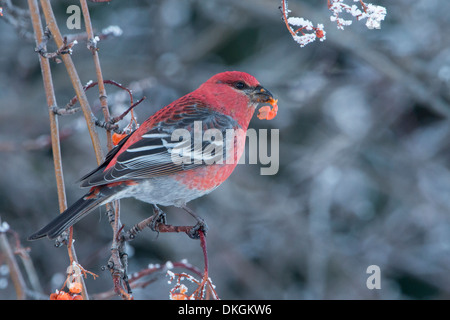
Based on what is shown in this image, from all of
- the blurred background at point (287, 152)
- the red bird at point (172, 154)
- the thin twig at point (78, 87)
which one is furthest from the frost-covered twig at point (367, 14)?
the blurred background at point (287, 152)

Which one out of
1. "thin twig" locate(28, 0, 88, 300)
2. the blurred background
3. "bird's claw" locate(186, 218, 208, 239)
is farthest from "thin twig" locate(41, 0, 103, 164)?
the blurred background

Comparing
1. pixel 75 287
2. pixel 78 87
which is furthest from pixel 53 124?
pixel 75 287

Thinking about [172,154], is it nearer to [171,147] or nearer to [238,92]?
[171,147]

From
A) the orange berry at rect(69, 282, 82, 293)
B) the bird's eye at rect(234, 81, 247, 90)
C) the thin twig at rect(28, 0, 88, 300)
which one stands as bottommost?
the orange berry at rect(69, 282, 82, 293)

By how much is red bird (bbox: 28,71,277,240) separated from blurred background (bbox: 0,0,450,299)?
1.58m

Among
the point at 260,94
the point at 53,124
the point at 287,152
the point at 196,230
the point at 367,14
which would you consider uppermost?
the point at 287,152

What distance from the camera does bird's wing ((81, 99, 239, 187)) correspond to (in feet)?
7.72

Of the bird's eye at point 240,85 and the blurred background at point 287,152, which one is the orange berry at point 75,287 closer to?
the bird's eye at point 240,85

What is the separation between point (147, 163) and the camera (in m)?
2.47

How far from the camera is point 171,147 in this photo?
2.57 m

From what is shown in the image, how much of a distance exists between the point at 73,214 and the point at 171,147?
0.68 metres

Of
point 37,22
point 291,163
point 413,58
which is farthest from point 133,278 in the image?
point 413,58

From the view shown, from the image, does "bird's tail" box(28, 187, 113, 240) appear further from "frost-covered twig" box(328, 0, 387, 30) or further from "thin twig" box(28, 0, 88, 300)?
"frost-covered twig" box(328, 0, 387, 30)
